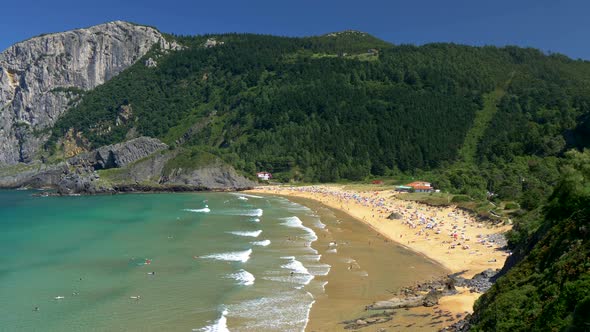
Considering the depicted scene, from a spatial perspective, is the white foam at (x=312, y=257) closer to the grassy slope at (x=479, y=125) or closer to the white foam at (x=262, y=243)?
the white foam at (x=262, y=243)

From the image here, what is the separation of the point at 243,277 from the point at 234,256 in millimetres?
6706

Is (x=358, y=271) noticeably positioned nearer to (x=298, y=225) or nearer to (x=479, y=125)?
(x=298, y=225)

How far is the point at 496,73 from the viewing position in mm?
194000

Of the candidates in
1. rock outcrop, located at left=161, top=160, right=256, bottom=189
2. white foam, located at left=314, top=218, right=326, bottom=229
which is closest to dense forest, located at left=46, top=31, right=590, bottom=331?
rock outcrop, located at left=161, top=160, right=256, bottom=189

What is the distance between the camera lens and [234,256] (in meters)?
35.8

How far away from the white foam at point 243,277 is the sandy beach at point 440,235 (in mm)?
6129

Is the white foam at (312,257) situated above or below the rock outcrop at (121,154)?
below

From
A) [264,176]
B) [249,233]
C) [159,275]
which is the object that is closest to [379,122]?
[264,176]

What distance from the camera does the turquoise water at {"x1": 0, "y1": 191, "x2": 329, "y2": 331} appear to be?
21.9 meters

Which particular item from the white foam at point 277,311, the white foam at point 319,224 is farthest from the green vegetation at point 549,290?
the white foam at point 319,224

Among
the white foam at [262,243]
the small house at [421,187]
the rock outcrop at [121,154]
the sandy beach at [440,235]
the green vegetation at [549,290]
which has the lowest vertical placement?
the white foam at [262,243]

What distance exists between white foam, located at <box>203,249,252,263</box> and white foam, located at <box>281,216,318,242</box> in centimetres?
907

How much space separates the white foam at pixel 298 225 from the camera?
150ft

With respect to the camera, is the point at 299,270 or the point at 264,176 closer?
the point at 299,270
